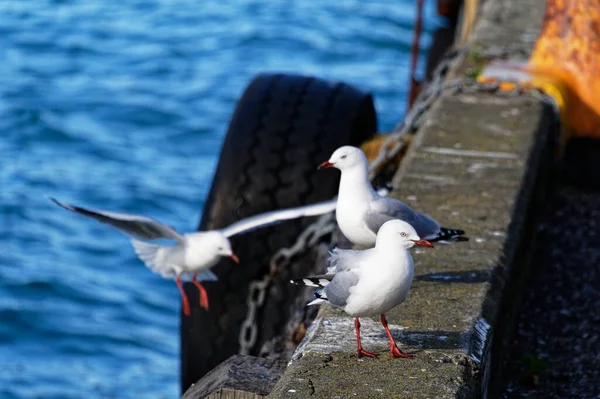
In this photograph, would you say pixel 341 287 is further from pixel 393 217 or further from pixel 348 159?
pixel 348 159

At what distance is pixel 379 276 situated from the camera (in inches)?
112

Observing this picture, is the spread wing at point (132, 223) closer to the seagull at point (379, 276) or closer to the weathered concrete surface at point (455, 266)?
the weathered concrete surface at point (455, 266)

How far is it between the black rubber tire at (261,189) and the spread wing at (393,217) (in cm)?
134

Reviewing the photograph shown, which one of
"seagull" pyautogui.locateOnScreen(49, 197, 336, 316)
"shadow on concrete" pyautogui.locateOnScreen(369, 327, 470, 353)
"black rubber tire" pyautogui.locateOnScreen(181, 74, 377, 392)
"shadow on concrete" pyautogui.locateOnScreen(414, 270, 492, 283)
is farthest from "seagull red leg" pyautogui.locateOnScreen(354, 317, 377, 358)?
"black rubber tire" pyautogui.locateOnScreen(181, 74, 377, 392)

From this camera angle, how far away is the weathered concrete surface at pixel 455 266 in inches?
112

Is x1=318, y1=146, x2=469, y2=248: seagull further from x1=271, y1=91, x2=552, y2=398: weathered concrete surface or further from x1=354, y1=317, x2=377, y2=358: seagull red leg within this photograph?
x1=354, y1=317, x2=377, y2=358: seagull red leg

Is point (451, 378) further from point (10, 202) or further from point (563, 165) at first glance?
point (10, 202)

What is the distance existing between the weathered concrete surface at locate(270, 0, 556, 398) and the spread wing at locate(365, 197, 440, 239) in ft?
0.57

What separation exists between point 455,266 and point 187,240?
0.87 metres

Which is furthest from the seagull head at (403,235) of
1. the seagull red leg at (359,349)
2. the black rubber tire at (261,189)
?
the black rubber tire at (261,189)

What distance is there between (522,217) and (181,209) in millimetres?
5285

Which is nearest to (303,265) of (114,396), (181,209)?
(114,396)

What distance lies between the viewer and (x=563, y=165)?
215 inches

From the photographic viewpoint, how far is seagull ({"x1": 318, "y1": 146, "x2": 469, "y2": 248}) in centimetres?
331
